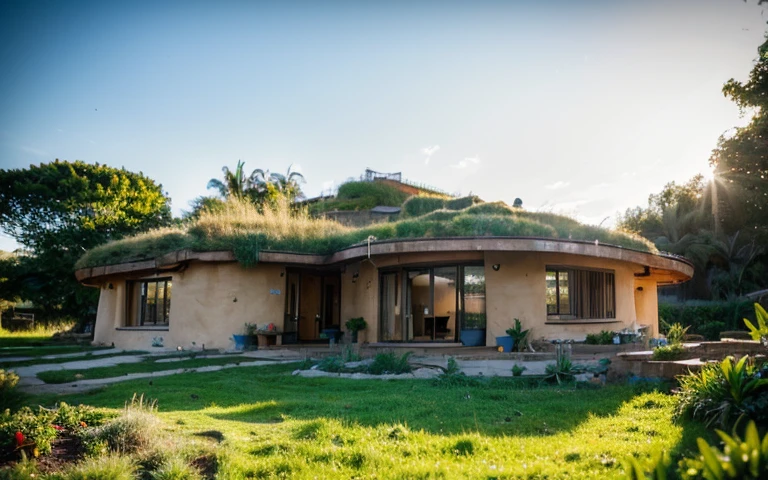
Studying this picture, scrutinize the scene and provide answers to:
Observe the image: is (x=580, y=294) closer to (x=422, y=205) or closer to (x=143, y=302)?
(x=422, y=205)

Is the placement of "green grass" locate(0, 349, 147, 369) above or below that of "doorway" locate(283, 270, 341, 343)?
below

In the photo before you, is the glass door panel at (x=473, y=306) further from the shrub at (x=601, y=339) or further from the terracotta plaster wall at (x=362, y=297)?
the terracotta plaster wall at (x=362, y=297)

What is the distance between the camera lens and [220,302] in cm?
1695

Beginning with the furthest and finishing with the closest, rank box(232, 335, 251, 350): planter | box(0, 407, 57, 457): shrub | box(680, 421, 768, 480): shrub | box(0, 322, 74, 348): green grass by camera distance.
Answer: box(0, 322, 74, 348): green grass < box(232, 335, 251, 350): planter < box(0, 407, 57, 457): shrub < box(680, 421, 768, 480): shrub

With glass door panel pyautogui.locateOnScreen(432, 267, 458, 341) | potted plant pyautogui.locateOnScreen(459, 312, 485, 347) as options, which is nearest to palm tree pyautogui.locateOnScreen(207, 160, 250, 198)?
glass door panel pyautogui.locateOnScreen(432, 267, 458, 341)

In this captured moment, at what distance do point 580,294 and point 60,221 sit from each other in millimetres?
27279

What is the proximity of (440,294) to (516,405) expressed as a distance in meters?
8.10

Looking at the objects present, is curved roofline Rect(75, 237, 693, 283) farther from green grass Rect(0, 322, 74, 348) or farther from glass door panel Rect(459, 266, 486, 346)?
green grass Rect(0, 322, 74, 348)

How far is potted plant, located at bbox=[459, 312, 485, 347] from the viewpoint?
14.6 meters

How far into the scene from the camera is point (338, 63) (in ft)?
45.6

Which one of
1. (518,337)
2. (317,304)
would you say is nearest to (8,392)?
(518,337)

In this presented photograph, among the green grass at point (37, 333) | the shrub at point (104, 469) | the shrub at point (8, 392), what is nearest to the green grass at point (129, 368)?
the shrub at point (8, 392)

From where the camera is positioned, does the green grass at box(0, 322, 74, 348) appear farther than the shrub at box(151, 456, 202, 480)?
Yes

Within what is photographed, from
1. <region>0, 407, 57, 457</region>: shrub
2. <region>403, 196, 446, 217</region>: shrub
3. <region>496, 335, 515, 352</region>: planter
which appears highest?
<region>403, 196, 446, 217</region>: shrub
